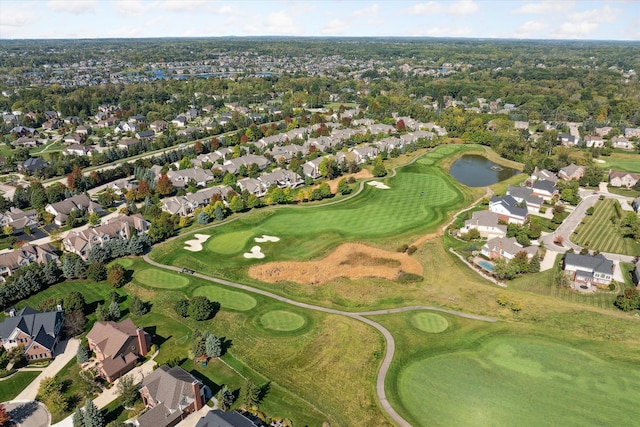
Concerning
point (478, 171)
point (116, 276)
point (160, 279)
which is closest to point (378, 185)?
point (478, 171)

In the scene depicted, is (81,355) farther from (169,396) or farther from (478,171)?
(478,171)

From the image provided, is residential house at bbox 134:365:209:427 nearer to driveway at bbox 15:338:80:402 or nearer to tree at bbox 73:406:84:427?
tree at bbox 73:406:84:427

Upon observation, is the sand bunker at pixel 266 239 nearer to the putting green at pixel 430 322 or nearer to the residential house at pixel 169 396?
the putting green at pixel 430 322

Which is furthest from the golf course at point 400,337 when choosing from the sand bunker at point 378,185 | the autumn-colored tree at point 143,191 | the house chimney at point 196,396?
the sand bunker at point 378,185

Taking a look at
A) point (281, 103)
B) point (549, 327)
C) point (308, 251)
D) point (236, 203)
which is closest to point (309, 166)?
point (236, 203)

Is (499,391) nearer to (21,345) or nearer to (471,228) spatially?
(471,228)

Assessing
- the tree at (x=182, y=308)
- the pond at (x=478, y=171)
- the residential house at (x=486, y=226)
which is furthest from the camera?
the pond at (x=478, y=171)
